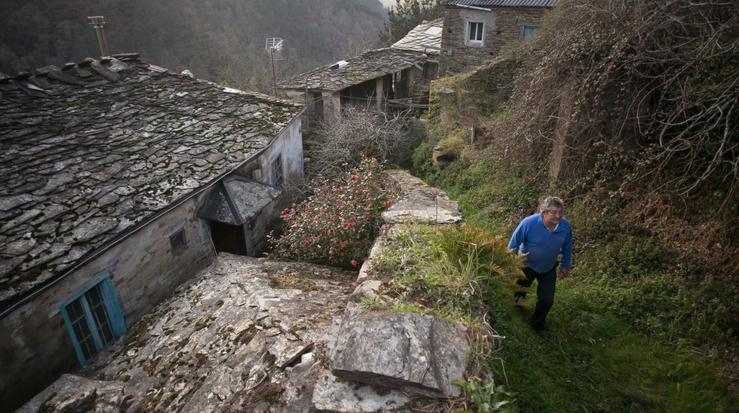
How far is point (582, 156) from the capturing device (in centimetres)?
648

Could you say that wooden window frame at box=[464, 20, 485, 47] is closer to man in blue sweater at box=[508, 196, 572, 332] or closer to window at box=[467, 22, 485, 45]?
window at box=[467, 22, 485, 45]

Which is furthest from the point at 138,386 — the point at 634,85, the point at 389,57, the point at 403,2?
the point at 403,2

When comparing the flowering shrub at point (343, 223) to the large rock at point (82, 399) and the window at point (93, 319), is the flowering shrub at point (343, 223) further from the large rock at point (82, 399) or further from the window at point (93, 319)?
the large rock at point (82, 399)

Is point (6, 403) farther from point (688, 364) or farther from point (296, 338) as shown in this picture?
point (688, 364)

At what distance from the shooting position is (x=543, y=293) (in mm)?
4488

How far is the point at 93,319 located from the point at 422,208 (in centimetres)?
505

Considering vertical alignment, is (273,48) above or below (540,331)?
above

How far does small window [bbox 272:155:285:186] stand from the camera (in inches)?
425

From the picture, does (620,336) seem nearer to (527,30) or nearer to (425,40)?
(527,30)

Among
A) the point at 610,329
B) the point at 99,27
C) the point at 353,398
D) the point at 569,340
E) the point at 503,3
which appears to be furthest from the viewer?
the point at 503,3

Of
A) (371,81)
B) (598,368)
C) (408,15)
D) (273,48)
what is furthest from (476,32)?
(408,15)

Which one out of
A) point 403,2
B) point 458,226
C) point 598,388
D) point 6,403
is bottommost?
point 6,403

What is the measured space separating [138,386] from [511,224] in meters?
5.87

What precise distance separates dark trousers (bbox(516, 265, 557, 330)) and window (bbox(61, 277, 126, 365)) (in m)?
5.92
